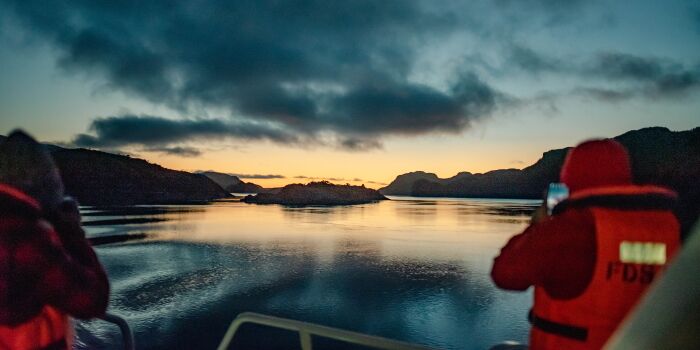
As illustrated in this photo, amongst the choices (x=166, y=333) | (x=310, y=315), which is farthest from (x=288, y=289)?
(x=166, y=333)

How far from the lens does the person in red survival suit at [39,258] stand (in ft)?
5.44

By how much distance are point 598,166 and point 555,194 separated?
22 cm

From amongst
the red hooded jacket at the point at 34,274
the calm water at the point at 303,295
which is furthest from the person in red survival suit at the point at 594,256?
the calm water at the point at 303,295

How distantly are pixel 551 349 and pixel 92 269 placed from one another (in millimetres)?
2061

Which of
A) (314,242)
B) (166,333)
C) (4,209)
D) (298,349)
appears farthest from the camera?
(314,242)

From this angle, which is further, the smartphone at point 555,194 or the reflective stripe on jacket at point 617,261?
the smartphone at point 555,194

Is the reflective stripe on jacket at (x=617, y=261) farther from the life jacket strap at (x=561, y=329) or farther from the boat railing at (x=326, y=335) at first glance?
the boat railing at (x=326, y=335)

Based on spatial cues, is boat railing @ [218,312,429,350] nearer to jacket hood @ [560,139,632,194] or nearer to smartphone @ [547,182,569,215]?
smartphone @ [547,182,569,215]

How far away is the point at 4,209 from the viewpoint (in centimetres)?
167

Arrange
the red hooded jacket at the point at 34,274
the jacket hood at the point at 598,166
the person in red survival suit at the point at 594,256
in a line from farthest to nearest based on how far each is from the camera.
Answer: the jacket hood at the point at 598,166, the person in red survival suit at the point at 594,256, the red hooded jacket at the point at 34,274

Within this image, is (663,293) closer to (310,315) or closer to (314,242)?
(310,315)

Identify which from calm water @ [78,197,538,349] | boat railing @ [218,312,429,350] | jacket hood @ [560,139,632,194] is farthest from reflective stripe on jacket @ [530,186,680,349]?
calm water @ [78,197,538,349]

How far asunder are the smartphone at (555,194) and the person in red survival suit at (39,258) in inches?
80.8

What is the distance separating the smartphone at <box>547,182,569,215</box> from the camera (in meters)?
2.01
